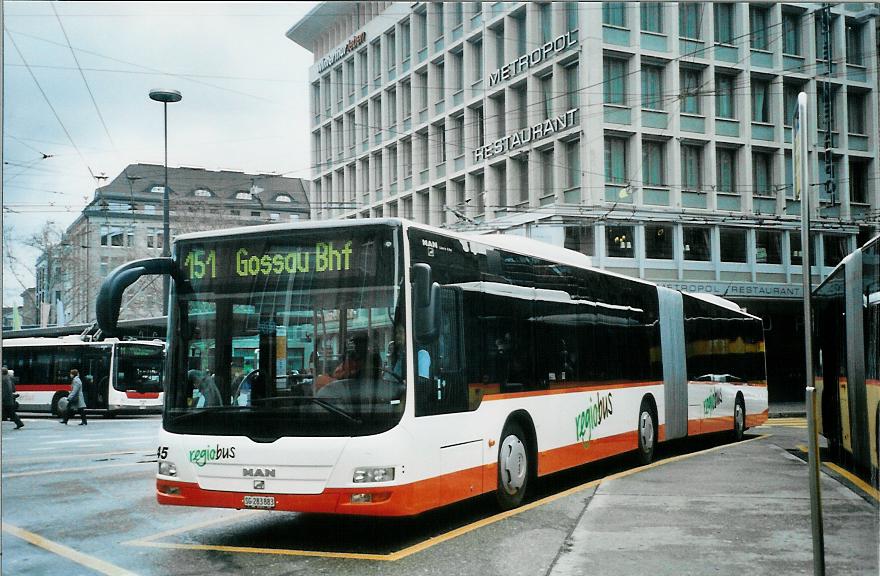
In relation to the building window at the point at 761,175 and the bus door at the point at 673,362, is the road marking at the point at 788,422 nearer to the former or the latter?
the building window at the point at 761,175

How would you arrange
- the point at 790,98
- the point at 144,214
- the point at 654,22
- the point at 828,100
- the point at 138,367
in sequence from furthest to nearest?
the point at 138,367, the point at 654,22, the point at 790,98, the point at 828,100, the point at 144,214

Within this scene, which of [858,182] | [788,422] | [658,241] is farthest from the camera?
[788,422]

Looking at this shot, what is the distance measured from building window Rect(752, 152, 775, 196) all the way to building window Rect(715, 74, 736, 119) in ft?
3.22

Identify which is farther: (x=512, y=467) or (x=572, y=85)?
(x=572, y=85)

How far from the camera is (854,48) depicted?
1300 centimetres

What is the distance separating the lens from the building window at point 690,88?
18.4 metres

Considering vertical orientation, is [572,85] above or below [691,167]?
above

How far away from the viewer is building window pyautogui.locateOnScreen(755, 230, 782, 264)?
61.0 feet

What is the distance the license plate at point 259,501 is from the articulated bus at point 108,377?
25.2 metres

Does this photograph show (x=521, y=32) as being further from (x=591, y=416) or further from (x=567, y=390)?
(x=591, y=416)

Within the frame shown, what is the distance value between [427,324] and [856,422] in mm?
7050

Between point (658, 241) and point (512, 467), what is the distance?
1268cm

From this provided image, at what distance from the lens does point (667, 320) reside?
668 inches

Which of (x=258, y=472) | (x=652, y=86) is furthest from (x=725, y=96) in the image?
(x=258, y=472)
